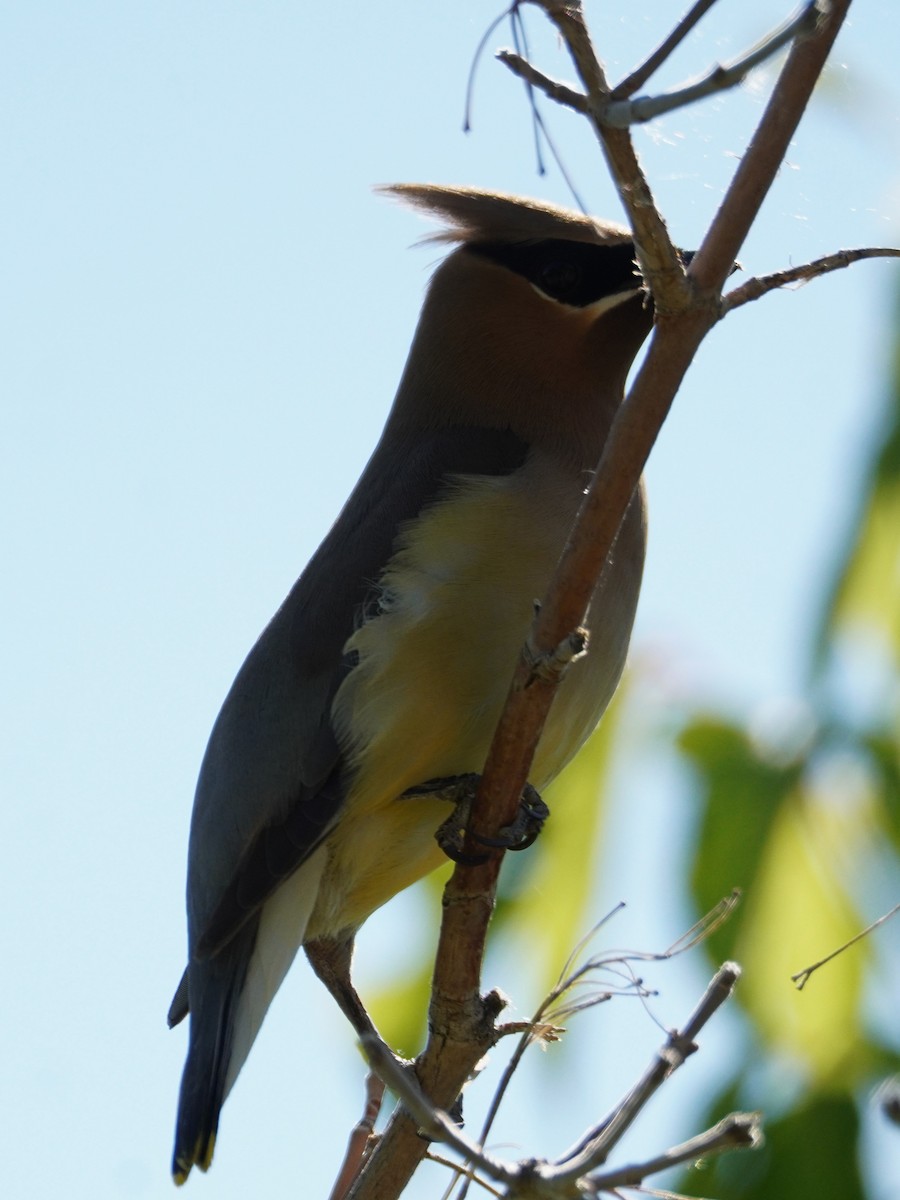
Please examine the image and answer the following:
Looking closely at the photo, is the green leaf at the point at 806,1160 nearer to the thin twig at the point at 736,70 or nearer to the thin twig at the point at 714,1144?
the thin twig at the point at 714,1144

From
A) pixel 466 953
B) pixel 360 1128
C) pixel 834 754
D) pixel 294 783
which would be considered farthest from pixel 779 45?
pixel 360 1128

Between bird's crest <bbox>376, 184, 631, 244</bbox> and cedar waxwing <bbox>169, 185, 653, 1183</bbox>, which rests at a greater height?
bird's crest <bbox>376, 184, 631, 244</bbox>

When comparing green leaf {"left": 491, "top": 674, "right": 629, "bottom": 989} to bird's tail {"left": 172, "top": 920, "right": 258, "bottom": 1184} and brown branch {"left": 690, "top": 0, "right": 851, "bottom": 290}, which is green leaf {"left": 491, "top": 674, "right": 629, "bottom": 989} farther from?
brown branch {"left": 690, "top": 0, "right": 851, "bottom": 290}

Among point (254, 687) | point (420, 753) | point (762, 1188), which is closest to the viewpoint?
point (762, 1188)

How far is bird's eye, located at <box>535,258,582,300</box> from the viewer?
14.1 ft

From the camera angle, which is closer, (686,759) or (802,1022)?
(802,1022)

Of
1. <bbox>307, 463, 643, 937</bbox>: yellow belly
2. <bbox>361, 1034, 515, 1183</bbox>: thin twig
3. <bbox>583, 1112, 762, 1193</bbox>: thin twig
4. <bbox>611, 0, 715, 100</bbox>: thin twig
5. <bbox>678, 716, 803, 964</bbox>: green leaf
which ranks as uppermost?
<bbox>611, 0, 715, 100</bbox>: thin twig

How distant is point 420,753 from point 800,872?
3.91 ft

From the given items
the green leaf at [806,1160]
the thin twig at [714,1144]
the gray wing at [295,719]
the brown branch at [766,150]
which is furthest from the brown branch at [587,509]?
the thin twig at [714,1144]

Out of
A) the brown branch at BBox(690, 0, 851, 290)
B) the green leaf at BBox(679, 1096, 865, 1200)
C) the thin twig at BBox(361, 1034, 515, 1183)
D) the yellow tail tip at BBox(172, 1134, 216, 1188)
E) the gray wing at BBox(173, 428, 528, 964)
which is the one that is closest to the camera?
the thin twig at BBox(361, 1034, 515, 1183)

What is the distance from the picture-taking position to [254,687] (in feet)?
12.7

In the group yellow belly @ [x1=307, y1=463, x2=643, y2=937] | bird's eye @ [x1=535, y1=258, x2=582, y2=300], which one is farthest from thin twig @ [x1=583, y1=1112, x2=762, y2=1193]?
bird's eye @ [x1=535, y1=258, x2=582, y2=300]

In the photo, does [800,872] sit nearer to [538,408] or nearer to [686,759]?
[686,759]

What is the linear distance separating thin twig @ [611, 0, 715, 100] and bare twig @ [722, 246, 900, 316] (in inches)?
19.6
